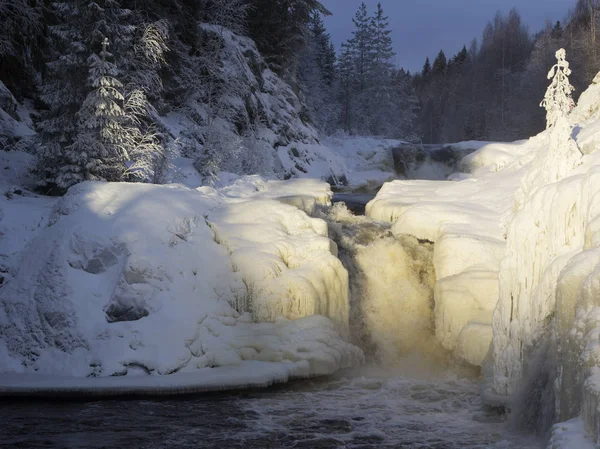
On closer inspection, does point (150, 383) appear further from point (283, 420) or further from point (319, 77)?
point (319, 77)

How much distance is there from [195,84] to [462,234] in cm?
1418

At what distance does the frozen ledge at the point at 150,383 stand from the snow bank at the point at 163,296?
3cm

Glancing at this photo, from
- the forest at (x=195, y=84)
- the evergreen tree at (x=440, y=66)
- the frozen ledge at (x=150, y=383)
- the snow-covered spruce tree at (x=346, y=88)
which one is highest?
the evergreen tree at (x=440, y=66)

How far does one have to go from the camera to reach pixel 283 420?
27.6 feet

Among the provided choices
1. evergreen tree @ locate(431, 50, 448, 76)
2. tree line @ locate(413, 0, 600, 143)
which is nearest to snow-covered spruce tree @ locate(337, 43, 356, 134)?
tree line @ locate(413, 0, 600, 143)

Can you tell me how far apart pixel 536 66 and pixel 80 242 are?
3908 cm

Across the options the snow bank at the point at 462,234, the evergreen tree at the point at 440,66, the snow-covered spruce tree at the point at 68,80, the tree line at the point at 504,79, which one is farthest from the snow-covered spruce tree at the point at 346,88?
the snow-covered spruce tree at the point at 68,80

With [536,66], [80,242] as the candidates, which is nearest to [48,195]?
[80,242]

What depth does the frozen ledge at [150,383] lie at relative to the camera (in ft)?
30.5

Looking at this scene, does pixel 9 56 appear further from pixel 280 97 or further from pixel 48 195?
pixel 280 97

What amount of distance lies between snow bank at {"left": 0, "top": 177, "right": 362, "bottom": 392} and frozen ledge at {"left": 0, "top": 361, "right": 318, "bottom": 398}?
32 mm

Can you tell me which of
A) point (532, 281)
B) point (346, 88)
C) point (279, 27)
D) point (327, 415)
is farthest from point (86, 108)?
point (346, 88)

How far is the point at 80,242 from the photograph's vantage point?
37.1 ft

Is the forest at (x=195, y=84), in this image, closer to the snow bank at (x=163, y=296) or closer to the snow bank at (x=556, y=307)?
the snow bank at (x=163, y=296)
